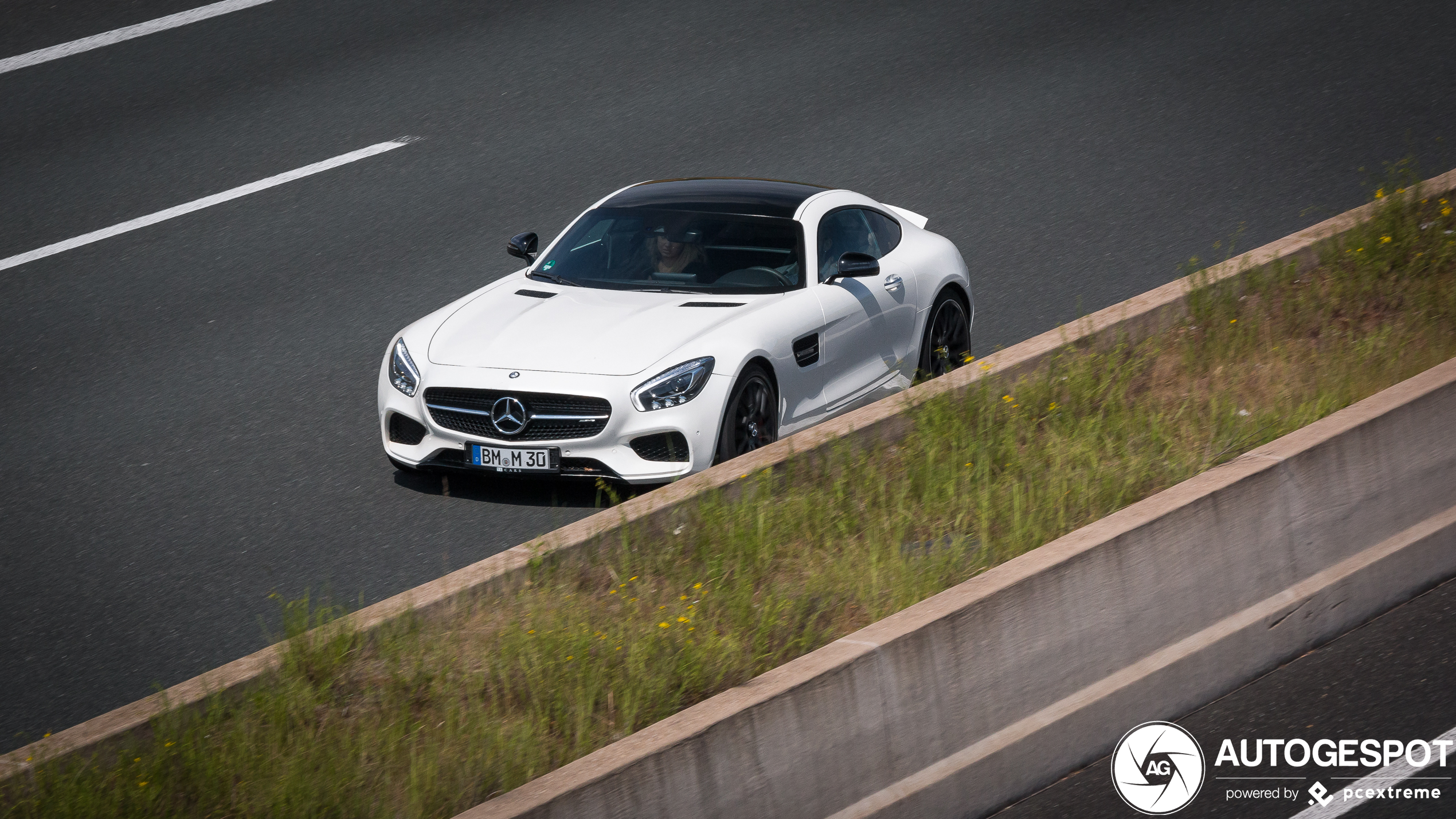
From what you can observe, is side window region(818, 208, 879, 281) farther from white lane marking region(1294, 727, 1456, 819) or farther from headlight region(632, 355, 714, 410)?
white lane marking region(1294, 727, 1456, 819)

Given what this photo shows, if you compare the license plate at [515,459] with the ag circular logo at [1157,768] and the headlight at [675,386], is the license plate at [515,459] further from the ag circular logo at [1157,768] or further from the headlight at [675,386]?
the ag circular logo at [1157,768]

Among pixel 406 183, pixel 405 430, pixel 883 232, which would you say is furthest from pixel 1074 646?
pixel 406 183

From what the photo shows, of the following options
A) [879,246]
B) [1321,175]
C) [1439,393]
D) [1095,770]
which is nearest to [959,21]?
[1321,175]

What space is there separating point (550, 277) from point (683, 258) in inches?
35.0

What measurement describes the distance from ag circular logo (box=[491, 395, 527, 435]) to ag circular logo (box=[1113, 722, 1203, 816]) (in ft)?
→ 12.2

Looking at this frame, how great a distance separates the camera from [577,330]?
8.80m

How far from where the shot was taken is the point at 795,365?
29.5 feet

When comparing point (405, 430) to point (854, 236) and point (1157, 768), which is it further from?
point (1157, 768)

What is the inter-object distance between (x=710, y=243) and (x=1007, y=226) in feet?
14.0

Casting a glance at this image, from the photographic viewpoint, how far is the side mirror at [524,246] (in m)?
10.2

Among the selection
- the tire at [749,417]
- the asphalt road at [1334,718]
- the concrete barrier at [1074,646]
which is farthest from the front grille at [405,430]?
the asphalt road at [1334,718]

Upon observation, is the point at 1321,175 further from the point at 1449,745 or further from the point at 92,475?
the point at 92,475

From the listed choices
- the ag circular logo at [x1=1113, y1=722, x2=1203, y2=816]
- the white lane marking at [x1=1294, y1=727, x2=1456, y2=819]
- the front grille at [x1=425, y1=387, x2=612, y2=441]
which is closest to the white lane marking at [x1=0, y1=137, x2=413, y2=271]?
the front grille at [x1=425, y1=387, x2=612, y2=441]

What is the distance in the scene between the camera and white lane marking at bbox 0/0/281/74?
16.4m
